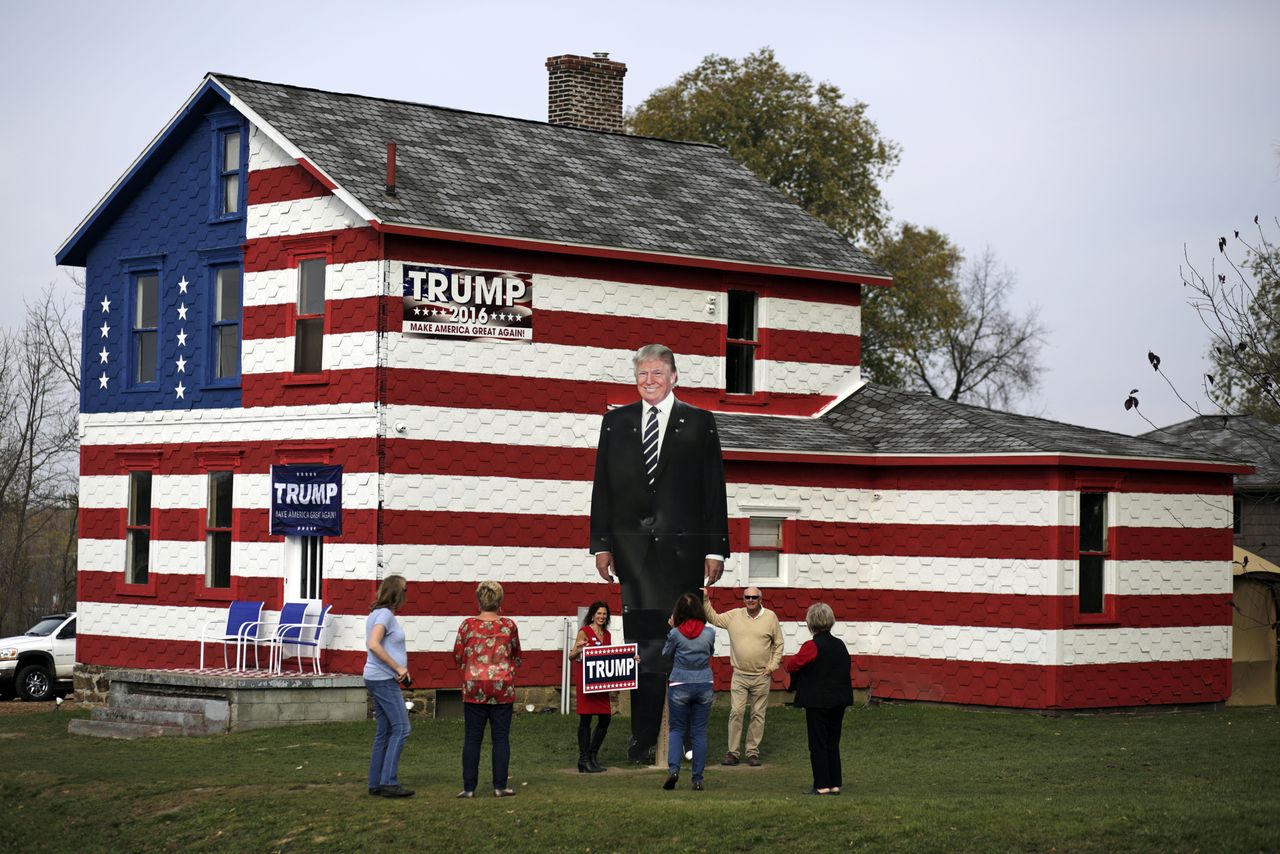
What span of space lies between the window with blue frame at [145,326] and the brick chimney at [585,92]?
8813 millimetres

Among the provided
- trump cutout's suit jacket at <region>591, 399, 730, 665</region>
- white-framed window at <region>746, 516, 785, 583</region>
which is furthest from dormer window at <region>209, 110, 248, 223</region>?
trump cutout's suit jacket at <region>591, 399, 730, 665</region>

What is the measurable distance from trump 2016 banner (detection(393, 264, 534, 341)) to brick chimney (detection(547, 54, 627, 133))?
8.82m

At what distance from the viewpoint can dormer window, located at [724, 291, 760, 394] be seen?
97.5 feet

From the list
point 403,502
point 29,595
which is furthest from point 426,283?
point 29,595

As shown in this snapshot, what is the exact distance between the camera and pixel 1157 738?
76.6 ft

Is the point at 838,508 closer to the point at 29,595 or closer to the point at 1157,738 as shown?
the point at 1157,738

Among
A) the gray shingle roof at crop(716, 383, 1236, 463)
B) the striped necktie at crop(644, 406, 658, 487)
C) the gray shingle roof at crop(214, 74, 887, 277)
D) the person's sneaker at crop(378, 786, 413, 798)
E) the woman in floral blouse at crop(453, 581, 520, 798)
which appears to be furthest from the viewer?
the gray shingle roof at crop(716, 383, 1236, 463)

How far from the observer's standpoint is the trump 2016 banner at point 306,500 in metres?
26.1

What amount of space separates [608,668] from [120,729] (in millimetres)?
9071

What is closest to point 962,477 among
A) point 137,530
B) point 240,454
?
point 240,454

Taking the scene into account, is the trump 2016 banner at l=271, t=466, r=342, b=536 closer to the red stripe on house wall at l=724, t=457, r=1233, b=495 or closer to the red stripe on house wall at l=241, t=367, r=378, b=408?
the red stripe on house wall at l=241, t=367, r=378, b=408

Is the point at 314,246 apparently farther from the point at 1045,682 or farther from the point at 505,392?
the point at 1045,682

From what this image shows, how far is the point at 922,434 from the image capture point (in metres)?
29.1

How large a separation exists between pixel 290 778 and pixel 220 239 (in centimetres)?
1158
